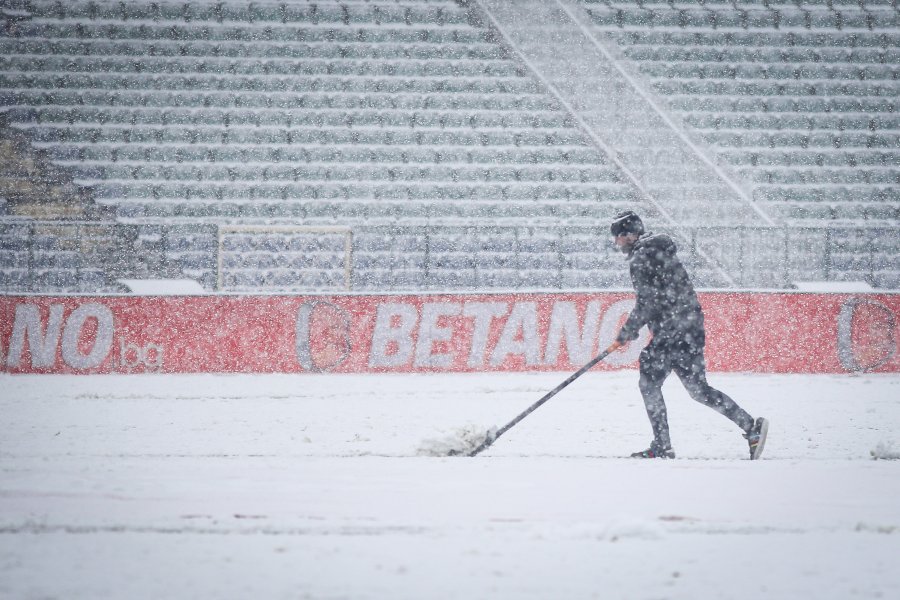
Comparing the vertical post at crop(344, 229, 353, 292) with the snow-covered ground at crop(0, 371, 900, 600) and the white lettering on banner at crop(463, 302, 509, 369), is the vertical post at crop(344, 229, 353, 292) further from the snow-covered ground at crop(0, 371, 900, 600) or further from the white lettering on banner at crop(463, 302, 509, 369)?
the snow-covered ground at crop(0, 371, 900, 600)

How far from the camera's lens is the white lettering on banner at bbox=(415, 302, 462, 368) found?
13.4 m

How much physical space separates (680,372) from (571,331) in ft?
21.1

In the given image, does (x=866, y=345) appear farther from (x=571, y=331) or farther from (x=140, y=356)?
(x=140, y=356)

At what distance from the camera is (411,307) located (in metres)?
13.4

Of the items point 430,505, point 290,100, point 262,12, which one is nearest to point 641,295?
point 430,505

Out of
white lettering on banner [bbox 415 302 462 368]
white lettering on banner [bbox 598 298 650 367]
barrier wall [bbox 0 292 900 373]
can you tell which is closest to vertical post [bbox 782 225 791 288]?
barrier wall [bbox 0 292 900 373]

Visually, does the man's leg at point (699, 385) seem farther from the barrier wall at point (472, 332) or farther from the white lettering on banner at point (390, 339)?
the white lettering on banner at point (390, 339)

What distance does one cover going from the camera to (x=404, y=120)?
1705 cm

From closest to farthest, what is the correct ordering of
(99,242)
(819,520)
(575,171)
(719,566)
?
(719,566) < (819,520) < (99,242) < (575,171)

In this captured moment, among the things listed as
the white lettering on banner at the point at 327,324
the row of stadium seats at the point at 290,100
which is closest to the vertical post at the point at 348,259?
the white lettering on banner at the point at 327,324

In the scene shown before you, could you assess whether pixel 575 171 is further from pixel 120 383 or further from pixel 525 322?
pixel 120 383

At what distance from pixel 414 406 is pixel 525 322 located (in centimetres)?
389

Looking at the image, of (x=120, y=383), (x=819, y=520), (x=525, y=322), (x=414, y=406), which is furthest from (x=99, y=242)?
(x=819, y=520)

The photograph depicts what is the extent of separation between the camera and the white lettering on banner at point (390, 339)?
13.4 meters
